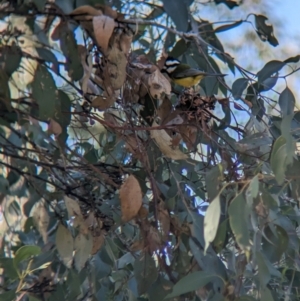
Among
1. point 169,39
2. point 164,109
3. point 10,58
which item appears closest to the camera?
point 164,109

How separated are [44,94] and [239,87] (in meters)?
0.45

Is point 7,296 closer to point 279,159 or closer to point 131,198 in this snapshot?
point 131,198

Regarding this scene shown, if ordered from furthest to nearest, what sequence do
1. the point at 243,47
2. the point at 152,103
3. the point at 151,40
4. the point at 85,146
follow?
the point at 243,47
the point at 151,40
the point at 85,146
the point at 152,103

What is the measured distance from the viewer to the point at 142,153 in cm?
143

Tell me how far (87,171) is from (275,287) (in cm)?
54

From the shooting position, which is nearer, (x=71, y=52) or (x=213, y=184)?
(x=213, y=184)

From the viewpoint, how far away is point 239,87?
1622 mm

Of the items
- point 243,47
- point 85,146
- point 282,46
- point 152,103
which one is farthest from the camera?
point 282,46

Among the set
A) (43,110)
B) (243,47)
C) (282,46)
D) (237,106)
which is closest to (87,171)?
(43,110)

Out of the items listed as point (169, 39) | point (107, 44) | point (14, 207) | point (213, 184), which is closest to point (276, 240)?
point (213, 184)

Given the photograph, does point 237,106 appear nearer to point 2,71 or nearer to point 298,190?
point 298,190

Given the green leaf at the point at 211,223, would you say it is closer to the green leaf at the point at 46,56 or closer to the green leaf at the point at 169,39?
the green leaf at the point at 46,56

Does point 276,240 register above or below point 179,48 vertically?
below

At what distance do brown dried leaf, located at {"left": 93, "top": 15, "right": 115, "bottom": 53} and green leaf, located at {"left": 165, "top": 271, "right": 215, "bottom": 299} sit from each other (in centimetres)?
47
